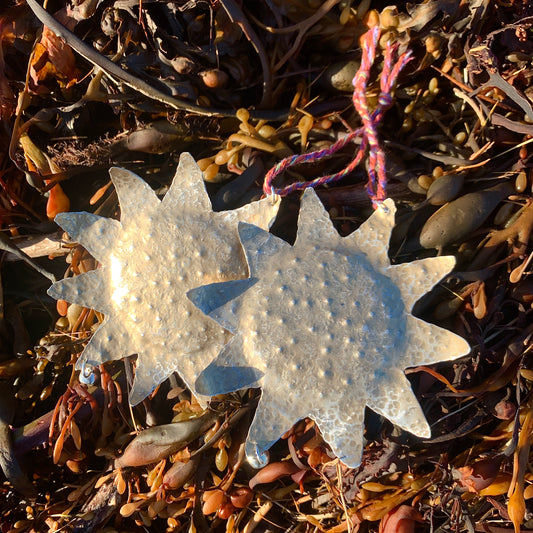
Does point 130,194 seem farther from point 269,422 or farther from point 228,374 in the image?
point 269,422

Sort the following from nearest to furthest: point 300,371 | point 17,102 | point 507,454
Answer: point 300,371, point 507,454, point 17,102

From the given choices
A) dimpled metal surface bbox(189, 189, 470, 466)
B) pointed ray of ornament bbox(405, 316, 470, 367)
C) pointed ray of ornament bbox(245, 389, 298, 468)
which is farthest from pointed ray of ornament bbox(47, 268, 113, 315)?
pointed ray of ornament bbox(405, 316, 470, 367)

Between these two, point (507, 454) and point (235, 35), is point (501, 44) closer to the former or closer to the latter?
point (235, 35)

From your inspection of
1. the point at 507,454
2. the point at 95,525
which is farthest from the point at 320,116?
the point at 95,525

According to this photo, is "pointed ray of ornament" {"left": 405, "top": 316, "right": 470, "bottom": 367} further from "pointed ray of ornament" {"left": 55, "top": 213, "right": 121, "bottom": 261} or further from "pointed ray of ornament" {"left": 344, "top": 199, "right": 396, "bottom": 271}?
"pointed ray of ornament" {"left": 55, "top": 213, "right": 121, "bottom": 261}

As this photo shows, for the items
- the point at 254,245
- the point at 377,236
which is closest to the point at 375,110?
the point at 377,236

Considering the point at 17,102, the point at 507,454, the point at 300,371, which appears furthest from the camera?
the point at 17,102
